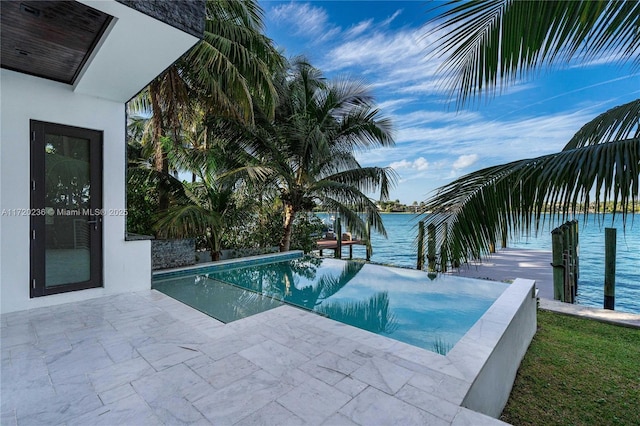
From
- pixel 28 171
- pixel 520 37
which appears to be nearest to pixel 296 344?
pixel 520 37

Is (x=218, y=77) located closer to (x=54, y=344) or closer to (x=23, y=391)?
(x=54, y=344)

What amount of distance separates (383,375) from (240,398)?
117 centimetres

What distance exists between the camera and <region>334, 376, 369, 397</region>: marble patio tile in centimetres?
234

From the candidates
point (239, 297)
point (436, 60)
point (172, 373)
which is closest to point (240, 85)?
point (239, 297)

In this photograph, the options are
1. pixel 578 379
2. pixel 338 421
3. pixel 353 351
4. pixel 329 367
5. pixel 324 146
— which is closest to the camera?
pixel 338 421

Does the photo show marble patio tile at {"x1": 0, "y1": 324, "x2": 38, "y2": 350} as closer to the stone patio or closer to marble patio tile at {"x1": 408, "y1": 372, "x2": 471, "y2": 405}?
the stone patio

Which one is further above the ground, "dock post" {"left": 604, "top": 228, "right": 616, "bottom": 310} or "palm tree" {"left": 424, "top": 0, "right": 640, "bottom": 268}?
"palm tree" {"left": 424, "top": 0, "right": 640, "bottom": 268}

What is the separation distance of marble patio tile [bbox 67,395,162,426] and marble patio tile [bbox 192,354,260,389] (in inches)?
18.4

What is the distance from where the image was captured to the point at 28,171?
13.3ft

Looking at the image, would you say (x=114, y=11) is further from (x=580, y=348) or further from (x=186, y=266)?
(x=580, y=348)

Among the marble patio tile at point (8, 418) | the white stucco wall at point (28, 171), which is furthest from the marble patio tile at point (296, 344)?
the white stucco wall at point (28, 171)

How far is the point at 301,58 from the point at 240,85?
193 inches

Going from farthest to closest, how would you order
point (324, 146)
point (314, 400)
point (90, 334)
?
point (324, 146)
point (90, 334)
point (314, 400)

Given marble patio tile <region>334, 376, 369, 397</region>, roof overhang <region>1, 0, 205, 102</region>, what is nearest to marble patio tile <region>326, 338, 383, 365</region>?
marble patio tile <region>334, 376, 369, 397</region>
